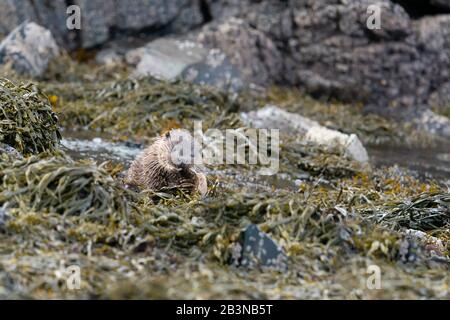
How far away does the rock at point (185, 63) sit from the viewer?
42.9ft

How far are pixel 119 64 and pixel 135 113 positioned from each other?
10.3ft

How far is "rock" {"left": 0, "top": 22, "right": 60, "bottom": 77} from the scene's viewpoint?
12.5 metres

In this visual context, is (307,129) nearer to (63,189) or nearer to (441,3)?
(441,3)

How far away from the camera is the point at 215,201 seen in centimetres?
537

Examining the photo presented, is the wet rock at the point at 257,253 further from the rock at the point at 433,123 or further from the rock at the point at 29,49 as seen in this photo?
the rock at the point at 433,123

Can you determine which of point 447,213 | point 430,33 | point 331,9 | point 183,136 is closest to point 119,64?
point 331,9

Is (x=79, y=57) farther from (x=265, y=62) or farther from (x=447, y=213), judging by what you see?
(x=447, y=213)

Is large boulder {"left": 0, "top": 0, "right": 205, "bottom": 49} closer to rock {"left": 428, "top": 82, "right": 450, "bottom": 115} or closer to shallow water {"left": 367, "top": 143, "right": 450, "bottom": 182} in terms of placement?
rock {"left": 428, "top": 82, "right": 450, "bottom": 115}

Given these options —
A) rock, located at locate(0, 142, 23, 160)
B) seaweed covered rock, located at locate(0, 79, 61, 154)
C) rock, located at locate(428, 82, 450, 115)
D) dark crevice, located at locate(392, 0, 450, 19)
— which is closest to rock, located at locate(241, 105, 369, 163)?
rock, located at locate(428, 82, 450, 115)

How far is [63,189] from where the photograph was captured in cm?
506

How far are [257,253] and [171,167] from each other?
2075 millimetres

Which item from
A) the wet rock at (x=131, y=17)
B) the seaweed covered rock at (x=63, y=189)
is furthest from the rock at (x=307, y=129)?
the seaweed covered rock at (x=63, y=189)

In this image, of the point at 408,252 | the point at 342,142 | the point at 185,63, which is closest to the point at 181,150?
the point at 408,252

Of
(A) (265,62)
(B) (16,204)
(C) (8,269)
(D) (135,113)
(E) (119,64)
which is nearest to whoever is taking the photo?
(C) (8,269)
